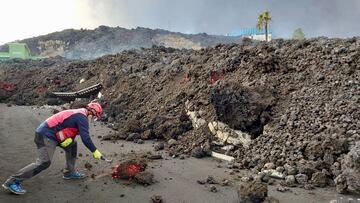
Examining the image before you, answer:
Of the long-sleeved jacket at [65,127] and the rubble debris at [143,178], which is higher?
the long-sleeved jacket at [65,127]

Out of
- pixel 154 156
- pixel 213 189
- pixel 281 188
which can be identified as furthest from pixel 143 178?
pixel 281 188

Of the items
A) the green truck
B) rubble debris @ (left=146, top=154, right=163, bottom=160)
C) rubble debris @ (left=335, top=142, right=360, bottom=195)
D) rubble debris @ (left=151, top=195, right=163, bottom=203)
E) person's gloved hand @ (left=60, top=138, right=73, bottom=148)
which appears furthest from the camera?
the green truck

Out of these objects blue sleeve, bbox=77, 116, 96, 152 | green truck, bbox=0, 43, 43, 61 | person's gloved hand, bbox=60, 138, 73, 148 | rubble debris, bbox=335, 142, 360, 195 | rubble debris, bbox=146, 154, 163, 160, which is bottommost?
rubble debris, bbox=146, 154, 163, 160

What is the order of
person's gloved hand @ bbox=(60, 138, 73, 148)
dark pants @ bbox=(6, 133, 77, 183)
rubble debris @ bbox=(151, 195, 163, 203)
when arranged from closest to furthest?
dark pants @ bbox=(6, 133, 77, 183) → rubble debris @ bbox=(151, 195, 163, 203) → person's gloved hand @ bbox=(60, 138, 73, 148)

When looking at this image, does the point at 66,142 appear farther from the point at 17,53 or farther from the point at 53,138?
the point at 17,53

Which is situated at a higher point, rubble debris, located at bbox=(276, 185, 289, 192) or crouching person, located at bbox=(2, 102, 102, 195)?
crouching person, located at bbox=(2, 102, 102, 195)

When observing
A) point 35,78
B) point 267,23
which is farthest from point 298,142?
point 267,23

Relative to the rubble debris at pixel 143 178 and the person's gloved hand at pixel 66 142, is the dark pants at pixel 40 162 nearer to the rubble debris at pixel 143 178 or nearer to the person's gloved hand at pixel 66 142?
the person's gloved hand at pixel 66 142

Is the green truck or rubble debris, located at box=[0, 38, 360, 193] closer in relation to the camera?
rubble debris, located at box=[0, 38, 360, 193]

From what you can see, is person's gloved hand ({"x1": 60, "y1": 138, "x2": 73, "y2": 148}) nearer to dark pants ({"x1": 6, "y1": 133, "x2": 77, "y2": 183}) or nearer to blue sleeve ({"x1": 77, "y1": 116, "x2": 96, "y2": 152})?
dark pants ({"x1": 6, "y1": 133, "x2": 77, "y2": 183})

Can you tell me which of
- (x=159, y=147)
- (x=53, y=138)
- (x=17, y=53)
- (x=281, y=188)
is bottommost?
(x=281, y=188)

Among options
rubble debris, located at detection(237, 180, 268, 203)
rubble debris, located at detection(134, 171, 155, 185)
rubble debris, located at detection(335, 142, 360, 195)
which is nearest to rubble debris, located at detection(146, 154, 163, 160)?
rubble debris, located at detection(134, 171, 155, 185)

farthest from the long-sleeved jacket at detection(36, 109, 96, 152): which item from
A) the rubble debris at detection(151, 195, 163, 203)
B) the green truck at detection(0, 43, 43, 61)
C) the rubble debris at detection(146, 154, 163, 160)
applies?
the green truck at detection(0, 43, 43, 61)

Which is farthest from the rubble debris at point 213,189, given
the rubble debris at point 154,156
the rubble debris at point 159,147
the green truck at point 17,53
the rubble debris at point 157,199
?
the green truck at point 17,53
